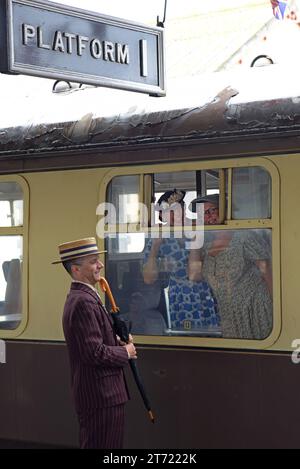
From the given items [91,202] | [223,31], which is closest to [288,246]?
[91,202]

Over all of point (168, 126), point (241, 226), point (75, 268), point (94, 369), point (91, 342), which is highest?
→ point (168, 126)

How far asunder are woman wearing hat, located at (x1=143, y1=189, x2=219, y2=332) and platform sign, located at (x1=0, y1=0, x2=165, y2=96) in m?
0.73

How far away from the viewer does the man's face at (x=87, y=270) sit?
4879 mm

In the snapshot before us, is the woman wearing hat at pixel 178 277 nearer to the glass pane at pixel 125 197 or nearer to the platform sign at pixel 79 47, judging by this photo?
the glass pane at pixel 125 197

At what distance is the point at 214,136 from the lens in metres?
5.15

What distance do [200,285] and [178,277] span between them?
0.52ft

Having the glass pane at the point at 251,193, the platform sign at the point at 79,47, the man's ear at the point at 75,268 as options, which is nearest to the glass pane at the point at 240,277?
the glass pane at the point at 251,193

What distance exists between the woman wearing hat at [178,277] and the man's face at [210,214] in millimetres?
155

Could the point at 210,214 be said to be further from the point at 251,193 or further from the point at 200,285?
the point at 200,285

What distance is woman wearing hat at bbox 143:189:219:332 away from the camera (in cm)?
532

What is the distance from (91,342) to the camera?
4691 millimetres

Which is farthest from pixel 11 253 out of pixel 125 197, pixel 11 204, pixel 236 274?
pixel 236 274

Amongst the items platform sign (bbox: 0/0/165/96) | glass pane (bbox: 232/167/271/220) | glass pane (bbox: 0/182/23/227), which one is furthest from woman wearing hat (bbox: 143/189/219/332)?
glass pane (bbox: 0/182/23/227)

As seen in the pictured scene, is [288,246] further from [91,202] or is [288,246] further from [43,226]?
[43,226]
